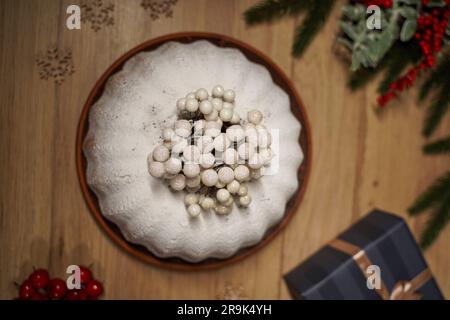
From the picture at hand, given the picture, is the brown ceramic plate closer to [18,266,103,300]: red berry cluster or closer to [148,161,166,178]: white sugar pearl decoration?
[18,266,103,300]: red berry cluster

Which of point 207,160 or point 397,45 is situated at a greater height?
point 397,45

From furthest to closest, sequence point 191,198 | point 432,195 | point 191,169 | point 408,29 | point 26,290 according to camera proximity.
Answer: point 432,195 < point 408,29 < point 26,290 < point 191,198 < point 191,169

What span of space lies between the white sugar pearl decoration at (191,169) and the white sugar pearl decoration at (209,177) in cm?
2

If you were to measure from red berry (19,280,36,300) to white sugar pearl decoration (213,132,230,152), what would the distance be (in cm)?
63

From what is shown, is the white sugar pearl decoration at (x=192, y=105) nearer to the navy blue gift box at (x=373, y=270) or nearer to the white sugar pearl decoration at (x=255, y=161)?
the white sugar pearl decoration at (x=255, y=161)

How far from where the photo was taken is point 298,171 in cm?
124

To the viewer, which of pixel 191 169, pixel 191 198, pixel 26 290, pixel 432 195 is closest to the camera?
pixel 191 169

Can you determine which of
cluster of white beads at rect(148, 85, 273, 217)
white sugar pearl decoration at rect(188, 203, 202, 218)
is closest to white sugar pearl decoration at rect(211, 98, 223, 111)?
cluster of white beads at rect(148, 85, 273, 217)

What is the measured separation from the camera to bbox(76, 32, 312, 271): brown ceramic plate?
1154 mm

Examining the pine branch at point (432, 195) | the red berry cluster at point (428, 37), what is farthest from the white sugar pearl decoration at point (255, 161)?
the pine branch at point (432, 195)

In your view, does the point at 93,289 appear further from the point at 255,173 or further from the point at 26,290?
the point at 255,173

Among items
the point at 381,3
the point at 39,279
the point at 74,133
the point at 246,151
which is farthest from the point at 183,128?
the point at 381,3

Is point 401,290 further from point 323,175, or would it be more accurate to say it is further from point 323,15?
point 323,15

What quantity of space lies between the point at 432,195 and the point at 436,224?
0.09 m
